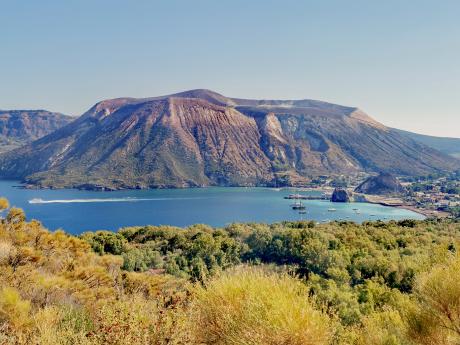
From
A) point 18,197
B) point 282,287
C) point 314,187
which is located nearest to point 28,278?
point 282,287

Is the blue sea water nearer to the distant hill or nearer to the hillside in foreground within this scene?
the distant hill

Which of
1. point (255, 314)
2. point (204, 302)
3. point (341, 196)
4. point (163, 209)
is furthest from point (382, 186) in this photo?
point (255, 314)

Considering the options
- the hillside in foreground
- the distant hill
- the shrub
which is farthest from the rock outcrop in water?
the shrub

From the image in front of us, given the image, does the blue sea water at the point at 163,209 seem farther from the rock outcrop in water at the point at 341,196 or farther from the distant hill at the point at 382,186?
the distant hill at the point at 382,186

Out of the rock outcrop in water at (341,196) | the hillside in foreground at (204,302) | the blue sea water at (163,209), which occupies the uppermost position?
the hillside in foreground at (204,302)

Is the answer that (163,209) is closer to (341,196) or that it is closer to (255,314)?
(341,196)

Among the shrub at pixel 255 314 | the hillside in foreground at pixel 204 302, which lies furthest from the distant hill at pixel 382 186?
the shrub at pixel 255 314
